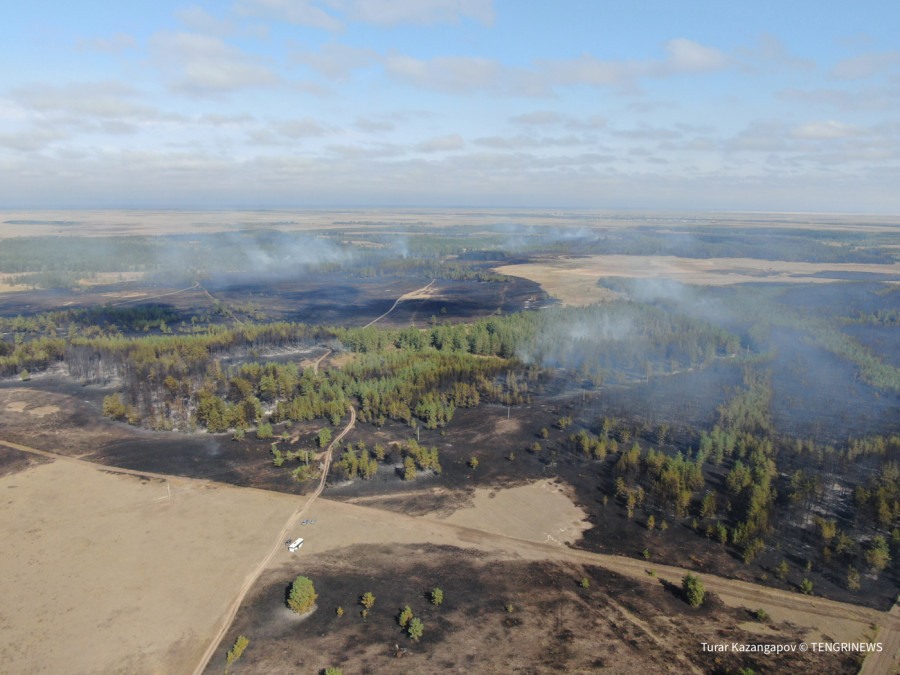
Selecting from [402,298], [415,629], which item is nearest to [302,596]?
[415,629]

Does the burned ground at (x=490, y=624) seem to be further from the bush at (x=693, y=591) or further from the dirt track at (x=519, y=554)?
the dirt track at (x=519, y=554)

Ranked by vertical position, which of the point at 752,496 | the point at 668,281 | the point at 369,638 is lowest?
the point at 369,638

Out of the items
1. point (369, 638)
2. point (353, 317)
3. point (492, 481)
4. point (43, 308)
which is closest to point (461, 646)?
point (369, 638)

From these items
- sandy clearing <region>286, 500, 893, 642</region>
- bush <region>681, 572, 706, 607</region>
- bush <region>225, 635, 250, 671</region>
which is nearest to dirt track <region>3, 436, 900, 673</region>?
sandy clearing <region>286, 500, 893, 642</region>

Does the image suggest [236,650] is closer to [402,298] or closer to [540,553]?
[540,553]

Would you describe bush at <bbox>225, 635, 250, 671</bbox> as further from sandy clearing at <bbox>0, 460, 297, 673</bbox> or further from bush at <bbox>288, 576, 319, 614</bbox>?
bush at <bbox>288, 576, 319, 614</bbox>

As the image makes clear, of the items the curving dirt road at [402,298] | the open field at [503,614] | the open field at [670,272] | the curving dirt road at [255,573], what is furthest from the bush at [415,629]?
the open field at [670,272]

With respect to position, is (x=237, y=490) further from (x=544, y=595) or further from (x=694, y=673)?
(x=694, y=673)
